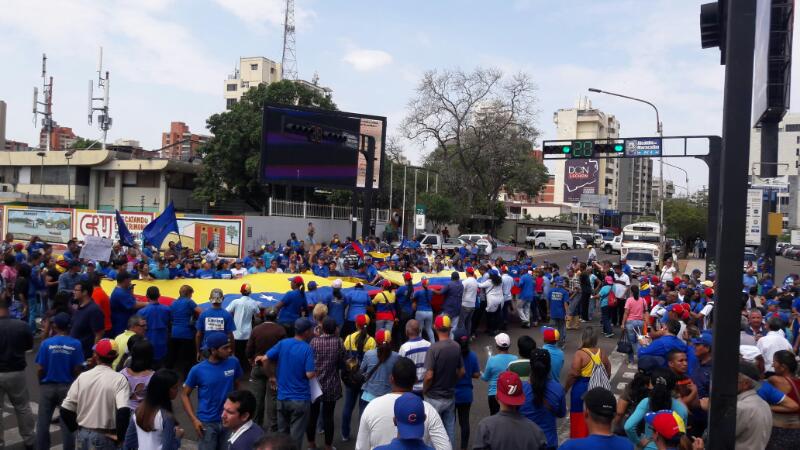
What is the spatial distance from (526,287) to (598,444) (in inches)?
479

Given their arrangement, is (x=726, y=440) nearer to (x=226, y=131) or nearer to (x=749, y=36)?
(x=749, y=36)

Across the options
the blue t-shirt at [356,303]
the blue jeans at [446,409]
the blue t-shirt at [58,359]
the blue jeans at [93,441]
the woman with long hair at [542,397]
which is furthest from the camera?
the blue t-shirt at [356,303]

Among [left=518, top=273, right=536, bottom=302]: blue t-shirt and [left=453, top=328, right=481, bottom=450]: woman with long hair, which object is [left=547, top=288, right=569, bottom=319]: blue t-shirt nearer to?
[left=518, top=273, right=536, bottom=302]: blue t-shirt

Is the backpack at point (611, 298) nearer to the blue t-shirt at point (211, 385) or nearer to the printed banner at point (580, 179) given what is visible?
the blue t-shirt at point (211, 385)

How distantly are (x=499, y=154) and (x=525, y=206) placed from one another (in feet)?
251

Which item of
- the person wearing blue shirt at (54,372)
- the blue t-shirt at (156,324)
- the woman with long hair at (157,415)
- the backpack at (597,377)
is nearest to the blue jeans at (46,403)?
the person wearing blue shirt at (54,372)

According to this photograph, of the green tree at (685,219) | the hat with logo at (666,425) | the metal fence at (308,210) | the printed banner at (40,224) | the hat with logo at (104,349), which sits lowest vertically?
the hat with logo at (666,425)

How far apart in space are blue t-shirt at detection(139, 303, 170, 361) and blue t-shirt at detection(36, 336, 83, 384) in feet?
7.00

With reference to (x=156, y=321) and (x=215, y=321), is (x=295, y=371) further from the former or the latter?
(x=156, y=321)

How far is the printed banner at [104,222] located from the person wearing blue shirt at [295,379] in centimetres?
2284

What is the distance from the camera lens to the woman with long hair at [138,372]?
18.1 feet

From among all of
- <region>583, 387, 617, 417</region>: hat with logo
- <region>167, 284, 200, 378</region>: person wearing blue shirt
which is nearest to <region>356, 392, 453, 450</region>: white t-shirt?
<region>583, 387, 617, 417</region>: hat with logo

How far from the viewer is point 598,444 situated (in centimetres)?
405

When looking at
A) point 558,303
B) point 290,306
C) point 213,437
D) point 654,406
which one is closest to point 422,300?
point 290,306
